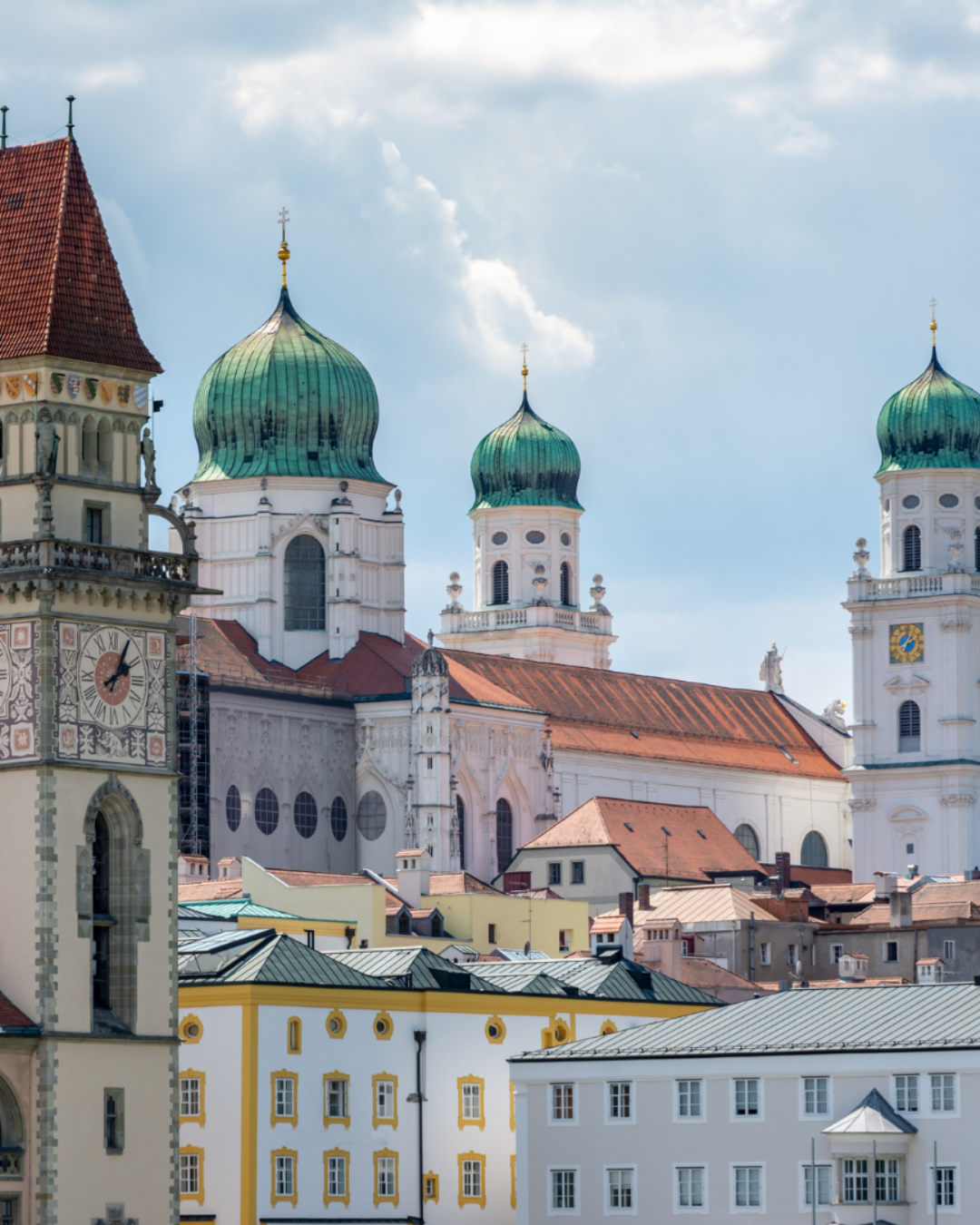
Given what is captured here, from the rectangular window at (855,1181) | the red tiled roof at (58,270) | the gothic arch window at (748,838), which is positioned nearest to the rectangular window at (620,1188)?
the rectangular window at (855,1181)

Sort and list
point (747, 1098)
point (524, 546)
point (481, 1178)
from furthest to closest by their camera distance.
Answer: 1. point (524, 546)
2. point (481, 1178)
3. point (747, 1098)

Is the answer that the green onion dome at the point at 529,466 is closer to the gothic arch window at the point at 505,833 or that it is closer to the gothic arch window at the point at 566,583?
the gothic arch window at the point at 566,583

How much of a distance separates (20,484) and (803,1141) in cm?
1987

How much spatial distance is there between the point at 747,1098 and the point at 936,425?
307ft

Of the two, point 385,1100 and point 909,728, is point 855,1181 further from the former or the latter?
point 909,728

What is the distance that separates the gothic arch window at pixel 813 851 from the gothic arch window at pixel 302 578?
1308 inches

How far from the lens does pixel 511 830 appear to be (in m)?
128

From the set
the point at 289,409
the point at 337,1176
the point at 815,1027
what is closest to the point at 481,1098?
the point at 337,1176

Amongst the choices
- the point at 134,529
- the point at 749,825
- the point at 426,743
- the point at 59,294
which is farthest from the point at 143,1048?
the point at 749,825

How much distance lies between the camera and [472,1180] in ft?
244

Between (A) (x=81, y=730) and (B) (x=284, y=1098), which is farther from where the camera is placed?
(B) (x=284, y=1098)

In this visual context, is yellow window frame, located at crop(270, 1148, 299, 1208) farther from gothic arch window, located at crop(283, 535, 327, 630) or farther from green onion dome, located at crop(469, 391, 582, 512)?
green onion dome, located at crop(469, 391, 582, 512)

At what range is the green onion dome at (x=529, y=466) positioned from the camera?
6585 inches

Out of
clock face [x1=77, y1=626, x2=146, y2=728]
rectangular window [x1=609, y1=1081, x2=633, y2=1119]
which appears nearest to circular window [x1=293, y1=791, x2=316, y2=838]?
rectangular window [x1=609, y1=1081, x2=633, y2=1119]
